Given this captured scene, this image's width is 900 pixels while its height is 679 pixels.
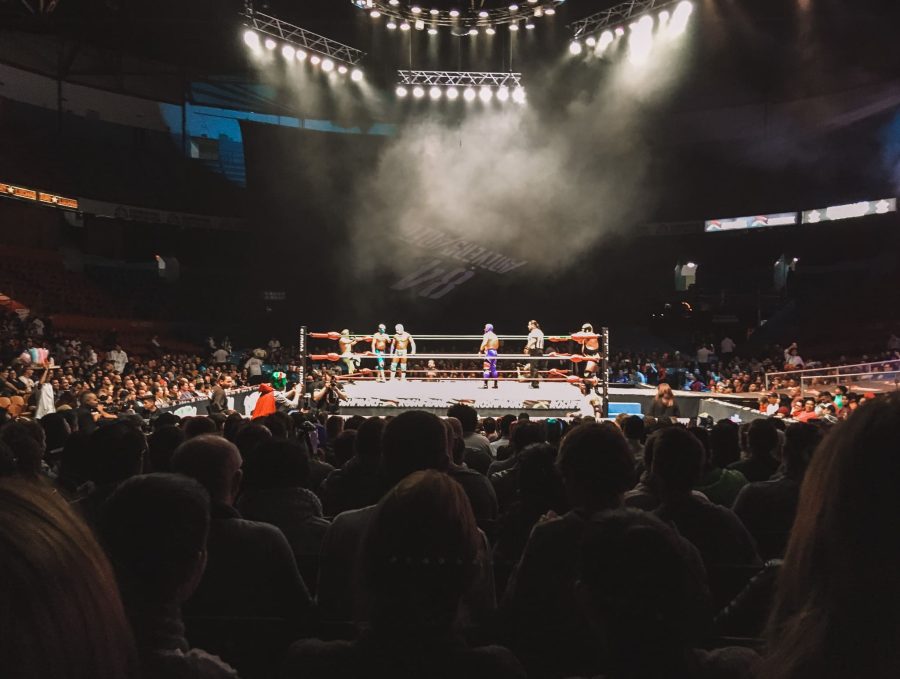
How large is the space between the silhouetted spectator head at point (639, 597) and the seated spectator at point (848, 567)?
17 centimetres

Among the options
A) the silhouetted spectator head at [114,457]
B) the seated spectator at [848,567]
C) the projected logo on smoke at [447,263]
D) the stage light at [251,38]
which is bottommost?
the silhouetted spectator head at [114,457]

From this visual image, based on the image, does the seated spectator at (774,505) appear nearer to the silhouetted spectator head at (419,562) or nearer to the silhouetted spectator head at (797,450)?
the silhouetted spectator head at (797,450)

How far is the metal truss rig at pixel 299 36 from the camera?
15.0 metres

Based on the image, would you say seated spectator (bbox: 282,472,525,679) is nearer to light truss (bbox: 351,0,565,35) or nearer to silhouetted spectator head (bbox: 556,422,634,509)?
silhouetted spectator head (bbox: 556,422,634,509)

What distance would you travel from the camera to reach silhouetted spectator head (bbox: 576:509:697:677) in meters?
1.03

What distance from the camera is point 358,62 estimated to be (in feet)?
56.8

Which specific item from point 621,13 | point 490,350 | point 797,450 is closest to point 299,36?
point 621,13

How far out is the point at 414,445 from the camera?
2.52 metres

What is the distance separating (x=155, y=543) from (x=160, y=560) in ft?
0.11

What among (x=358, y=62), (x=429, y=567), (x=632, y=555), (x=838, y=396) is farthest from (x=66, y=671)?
(x=358, y=62)

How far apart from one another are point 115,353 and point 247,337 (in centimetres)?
659

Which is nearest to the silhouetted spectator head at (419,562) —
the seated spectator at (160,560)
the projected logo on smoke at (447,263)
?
the seated spectator at (160,560)

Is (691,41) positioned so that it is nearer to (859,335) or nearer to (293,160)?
(859,335)

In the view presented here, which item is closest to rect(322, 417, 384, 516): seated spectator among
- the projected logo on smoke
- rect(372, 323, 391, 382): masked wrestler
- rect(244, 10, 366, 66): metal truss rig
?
rect(372, 323, 391, 382): masked wrestler
